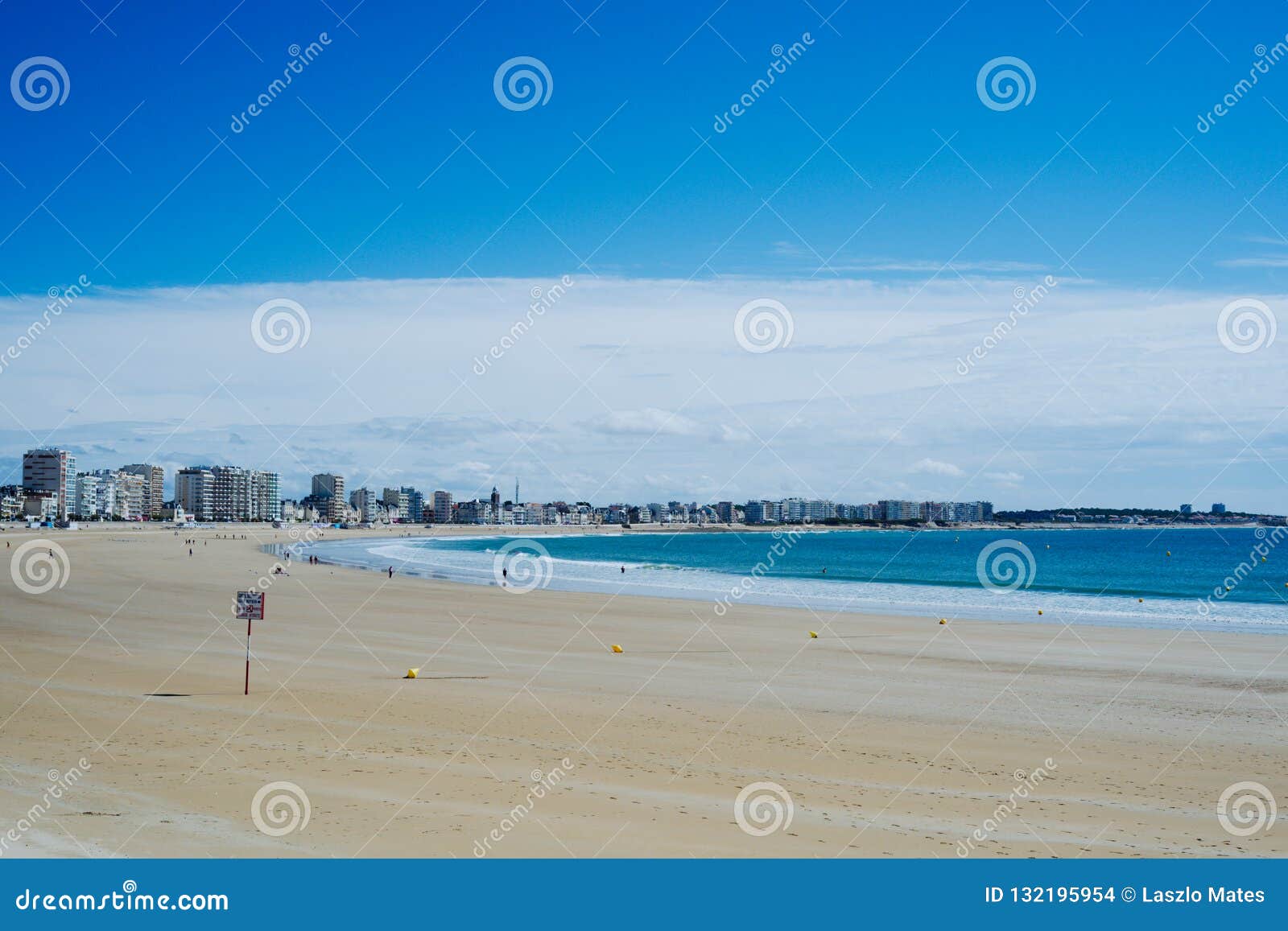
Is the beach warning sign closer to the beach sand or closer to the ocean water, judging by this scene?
the beach sand

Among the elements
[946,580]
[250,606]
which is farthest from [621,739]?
[946,580]

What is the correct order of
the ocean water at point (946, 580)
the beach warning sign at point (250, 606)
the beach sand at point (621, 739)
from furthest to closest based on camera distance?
1. the ocean water at point (946, 580)
2. the beach warning sign at point (250, 606)
3. the beach sand at point (621, 739)

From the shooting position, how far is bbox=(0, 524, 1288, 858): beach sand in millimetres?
9547

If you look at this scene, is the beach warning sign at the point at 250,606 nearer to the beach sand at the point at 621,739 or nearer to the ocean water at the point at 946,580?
the beach sand at the point at 621,739

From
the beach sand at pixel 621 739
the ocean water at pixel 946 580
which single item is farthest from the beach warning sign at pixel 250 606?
the ocean water at pixel 946 580

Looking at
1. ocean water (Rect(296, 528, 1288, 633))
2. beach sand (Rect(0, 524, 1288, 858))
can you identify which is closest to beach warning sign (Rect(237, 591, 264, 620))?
beach sand (Rect(0, 524, 1288, 858))

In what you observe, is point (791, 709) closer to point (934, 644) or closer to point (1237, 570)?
point (934, 644)

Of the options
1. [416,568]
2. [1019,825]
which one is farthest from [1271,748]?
[416,568]

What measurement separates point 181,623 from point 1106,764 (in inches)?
966

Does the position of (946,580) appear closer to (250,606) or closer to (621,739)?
(621,739)

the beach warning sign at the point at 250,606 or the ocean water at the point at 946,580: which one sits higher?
the ocean water at the point at 946,580

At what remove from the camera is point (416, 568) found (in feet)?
215

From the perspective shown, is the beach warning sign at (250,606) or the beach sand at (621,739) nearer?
the beach sand at (621,739)

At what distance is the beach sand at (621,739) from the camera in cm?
955
